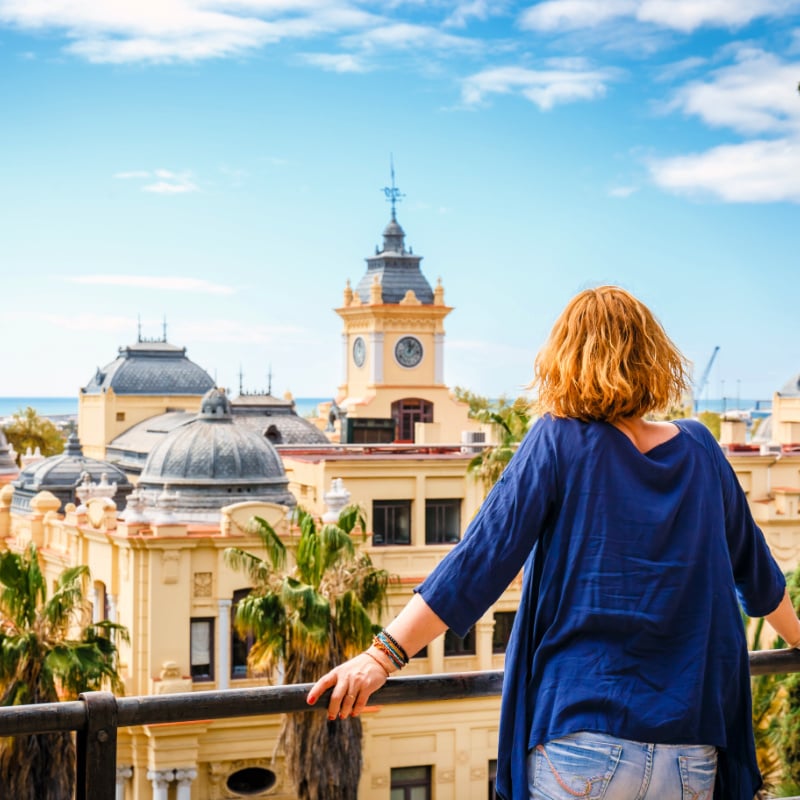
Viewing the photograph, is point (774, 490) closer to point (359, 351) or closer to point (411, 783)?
point (411, 783)

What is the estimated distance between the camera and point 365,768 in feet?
112

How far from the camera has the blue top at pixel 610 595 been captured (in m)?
3.78

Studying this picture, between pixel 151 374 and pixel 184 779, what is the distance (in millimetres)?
30432

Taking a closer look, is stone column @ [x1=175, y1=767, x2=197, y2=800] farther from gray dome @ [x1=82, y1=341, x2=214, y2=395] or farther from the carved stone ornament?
gray dome @ [x1=82, y1=341, x2=214, y2=395]

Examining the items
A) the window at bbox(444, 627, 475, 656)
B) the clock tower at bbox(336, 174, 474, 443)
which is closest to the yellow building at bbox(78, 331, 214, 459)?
the clock tower at bbox(336, 174, 474, 443)

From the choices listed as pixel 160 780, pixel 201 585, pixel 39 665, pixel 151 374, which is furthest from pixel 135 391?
pixel 39 665

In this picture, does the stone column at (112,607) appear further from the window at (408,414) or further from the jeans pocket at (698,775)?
the window at (408,414)

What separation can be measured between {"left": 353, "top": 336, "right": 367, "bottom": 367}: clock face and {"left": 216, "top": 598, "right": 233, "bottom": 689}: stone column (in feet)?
118

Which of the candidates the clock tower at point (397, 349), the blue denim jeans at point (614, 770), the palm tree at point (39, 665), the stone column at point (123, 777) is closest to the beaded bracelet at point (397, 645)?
the blue denim jeans at point (614, 770)

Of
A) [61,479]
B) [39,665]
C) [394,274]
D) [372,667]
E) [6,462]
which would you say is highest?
[394,274]

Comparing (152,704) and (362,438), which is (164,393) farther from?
(152,704)

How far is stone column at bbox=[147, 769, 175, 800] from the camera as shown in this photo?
31812 millimetres

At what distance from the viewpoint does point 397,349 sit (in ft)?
222

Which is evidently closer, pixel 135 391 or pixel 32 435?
pixel 135 391
